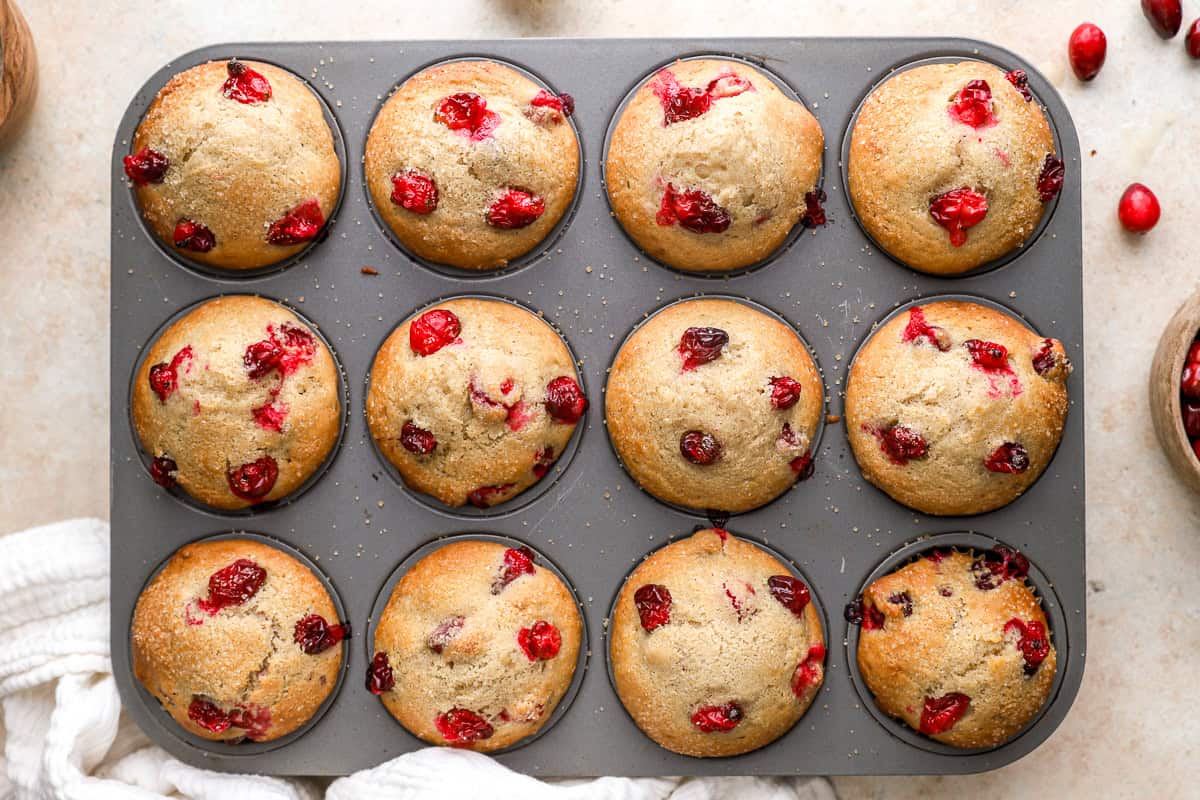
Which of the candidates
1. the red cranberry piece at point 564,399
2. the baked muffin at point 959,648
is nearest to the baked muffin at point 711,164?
the red cranberry piece at point 564,399

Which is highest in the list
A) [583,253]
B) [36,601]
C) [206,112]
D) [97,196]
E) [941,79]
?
[941,79]

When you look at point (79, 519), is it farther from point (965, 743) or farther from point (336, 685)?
point (965, 743)

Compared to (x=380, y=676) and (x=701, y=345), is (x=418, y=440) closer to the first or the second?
(x=380, y=676)

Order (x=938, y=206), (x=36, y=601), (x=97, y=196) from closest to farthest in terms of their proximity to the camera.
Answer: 1. (x=938, y=206)
2. (x=36, y=601)
3. (x=97, y=196)

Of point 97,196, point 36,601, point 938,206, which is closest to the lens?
point 938,206

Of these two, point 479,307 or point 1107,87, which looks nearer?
point 479,307

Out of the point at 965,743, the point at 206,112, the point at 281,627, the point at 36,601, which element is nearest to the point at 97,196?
the point at 206,112

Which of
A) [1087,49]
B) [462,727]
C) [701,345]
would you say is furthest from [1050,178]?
[462,727]

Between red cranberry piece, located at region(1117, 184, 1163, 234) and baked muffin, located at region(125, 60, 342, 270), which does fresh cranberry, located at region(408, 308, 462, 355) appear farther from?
red cranberry piece, located at region(1117, 184, 1163, 234)
